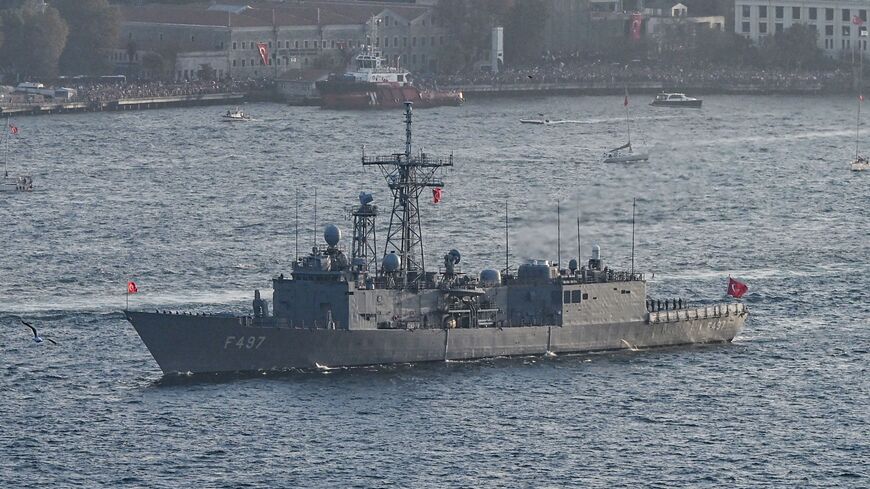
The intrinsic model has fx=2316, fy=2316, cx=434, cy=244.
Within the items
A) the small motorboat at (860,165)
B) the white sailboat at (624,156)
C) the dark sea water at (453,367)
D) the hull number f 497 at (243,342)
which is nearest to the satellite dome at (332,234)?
the hull number f 497 at (243,342)

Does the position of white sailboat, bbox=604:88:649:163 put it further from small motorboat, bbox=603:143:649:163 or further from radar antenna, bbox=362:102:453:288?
radar antenna, bbox=362:102:453:288

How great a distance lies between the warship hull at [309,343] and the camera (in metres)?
102

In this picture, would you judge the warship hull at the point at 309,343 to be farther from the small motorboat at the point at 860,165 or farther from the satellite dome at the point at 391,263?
the small motorboat at the point at 860,165

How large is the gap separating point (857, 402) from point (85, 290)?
140 ft

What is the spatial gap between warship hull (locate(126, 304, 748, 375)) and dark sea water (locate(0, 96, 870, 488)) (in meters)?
0.75

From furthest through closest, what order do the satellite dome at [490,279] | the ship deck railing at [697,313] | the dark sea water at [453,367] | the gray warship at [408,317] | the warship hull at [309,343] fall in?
the ship deck railing at [697,313], the satellite dome at [490,279], the gray warship at [408,317], the warship hull at [309,343], the dark sea water at [453,367]

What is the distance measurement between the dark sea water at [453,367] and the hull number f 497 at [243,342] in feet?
5.79

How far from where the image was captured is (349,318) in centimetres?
10362

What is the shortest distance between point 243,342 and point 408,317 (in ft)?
26.3

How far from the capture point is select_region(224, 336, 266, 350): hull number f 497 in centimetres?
10262

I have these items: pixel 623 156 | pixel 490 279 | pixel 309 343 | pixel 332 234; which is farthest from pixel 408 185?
pixel 623 156

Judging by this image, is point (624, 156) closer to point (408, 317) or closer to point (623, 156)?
point (623, 156)

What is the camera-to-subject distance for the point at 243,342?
103m

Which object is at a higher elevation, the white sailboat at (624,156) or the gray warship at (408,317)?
the white sailboat at (624,156)
